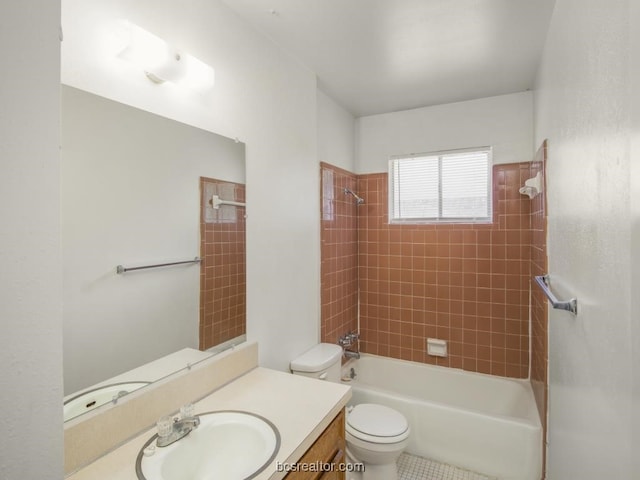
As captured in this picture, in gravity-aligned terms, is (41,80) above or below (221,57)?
below

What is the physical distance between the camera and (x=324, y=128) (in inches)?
108

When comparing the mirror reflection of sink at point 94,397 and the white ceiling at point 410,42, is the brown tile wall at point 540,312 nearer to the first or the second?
the white ceiling at point 410,42

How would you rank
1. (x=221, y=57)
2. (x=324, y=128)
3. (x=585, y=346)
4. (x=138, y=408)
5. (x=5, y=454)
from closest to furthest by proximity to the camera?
(x=5, y=454), (x=585, y=346), (x=138, y=408), (x=221, y=57), (x=324, y=128)

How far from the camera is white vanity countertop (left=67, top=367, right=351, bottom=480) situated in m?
1.00

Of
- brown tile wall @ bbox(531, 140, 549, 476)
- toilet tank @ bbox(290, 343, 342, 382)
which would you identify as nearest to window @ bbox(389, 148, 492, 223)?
brown tile wall @ bbox(531, 140, 549, 476)

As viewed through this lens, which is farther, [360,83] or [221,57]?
[360,83]

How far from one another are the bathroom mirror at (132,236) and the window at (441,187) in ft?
6.53

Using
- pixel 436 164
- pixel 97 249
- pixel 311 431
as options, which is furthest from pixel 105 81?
pixel 436 164

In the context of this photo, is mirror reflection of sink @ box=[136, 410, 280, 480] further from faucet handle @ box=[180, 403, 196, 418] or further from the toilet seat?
the toilet seat

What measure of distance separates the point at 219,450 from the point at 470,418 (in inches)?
68.7

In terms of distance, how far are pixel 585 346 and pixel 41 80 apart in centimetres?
149

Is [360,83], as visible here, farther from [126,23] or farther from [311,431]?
[311,431]

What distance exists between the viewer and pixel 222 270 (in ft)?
5.21

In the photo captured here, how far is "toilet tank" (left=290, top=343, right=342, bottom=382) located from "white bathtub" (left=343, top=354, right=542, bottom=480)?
445mm
